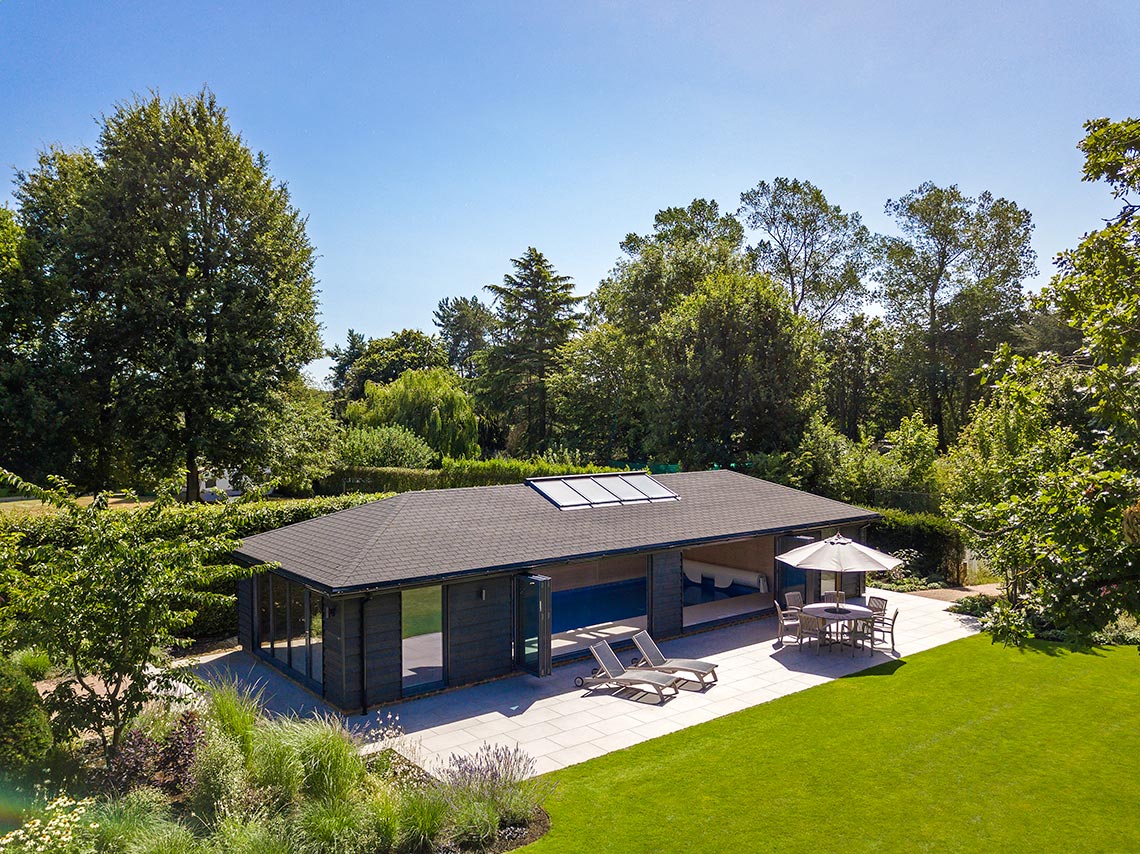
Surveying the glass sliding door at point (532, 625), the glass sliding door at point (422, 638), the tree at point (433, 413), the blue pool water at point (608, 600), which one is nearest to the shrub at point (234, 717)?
the glass sliding door at point (422, 638)

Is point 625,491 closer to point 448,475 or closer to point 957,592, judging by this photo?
point 957,592

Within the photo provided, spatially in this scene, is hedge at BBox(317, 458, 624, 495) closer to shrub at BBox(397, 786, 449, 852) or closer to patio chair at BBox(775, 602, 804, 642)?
patio chair at BBox(775, 602, 804, 642)

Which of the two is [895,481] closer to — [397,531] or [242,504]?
[397,531]

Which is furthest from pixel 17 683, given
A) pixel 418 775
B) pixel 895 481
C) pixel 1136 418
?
pixel 895 481

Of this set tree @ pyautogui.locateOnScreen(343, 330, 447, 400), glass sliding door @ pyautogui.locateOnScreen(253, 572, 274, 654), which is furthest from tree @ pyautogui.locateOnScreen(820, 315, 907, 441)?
glass sliding door @ pyautogui.locateOnScreen(253, 572, 274, 654)

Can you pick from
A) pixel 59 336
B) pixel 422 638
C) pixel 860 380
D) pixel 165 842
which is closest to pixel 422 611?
→ pixel 422 638
